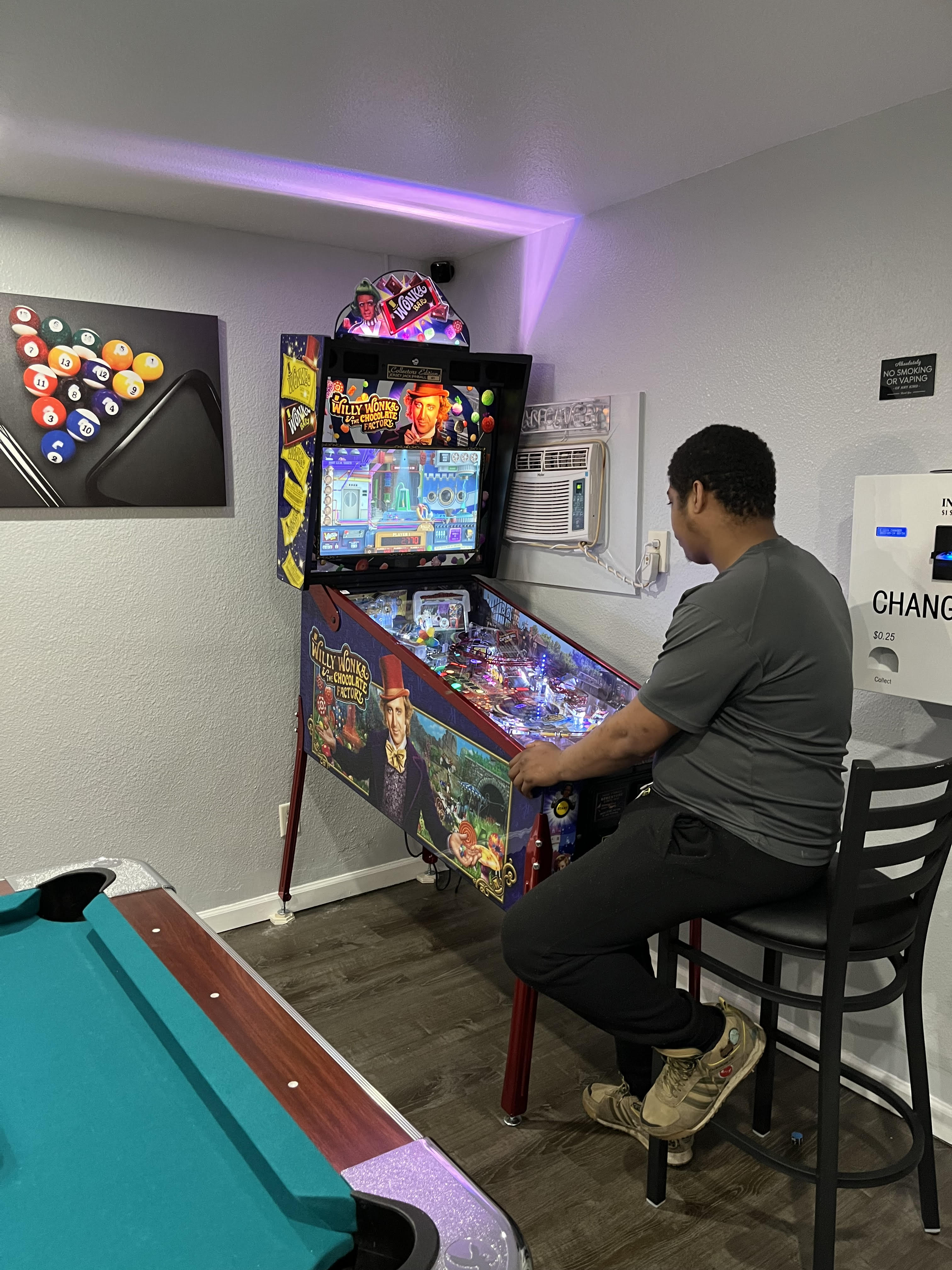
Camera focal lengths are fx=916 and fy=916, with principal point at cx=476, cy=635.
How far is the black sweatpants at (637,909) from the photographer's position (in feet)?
5.97

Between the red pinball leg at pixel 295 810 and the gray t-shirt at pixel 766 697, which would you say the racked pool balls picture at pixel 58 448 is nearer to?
the red pinball leg at pixel 295 810

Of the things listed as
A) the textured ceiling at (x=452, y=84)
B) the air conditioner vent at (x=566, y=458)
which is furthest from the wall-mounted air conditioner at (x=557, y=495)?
the textured ceiling at (x=452, y=84)

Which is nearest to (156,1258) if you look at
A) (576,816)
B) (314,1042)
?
(314,1042)

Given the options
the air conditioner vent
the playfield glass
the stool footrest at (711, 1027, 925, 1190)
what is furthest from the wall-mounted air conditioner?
the stool footrest at (711, 1027, 925, 1190)

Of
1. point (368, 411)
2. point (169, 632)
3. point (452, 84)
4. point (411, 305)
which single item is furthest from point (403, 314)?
point (169, 632)

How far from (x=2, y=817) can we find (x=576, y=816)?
1885mm

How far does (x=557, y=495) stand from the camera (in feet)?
10.3

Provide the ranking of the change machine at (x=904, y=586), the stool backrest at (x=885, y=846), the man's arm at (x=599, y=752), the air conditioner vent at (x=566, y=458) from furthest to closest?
1. the air conditioner vent at (x=566, y=458)
2. the change machine at (x=904, y=586)
3. the man's arm at (x=599, y=752)
4. the stool backrest at (x=885, y=846)

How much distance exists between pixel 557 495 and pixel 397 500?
55 cm

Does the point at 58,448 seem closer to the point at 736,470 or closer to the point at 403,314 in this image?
the point at 403,314

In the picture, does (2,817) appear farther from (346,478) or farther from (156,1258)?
(156,1258)

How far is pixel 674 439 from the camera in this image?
2.79 m

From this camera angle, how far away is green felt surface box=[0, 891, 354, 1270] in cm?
95

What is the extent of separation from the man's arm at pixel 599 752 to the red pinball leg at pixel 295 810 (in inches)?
52.6
